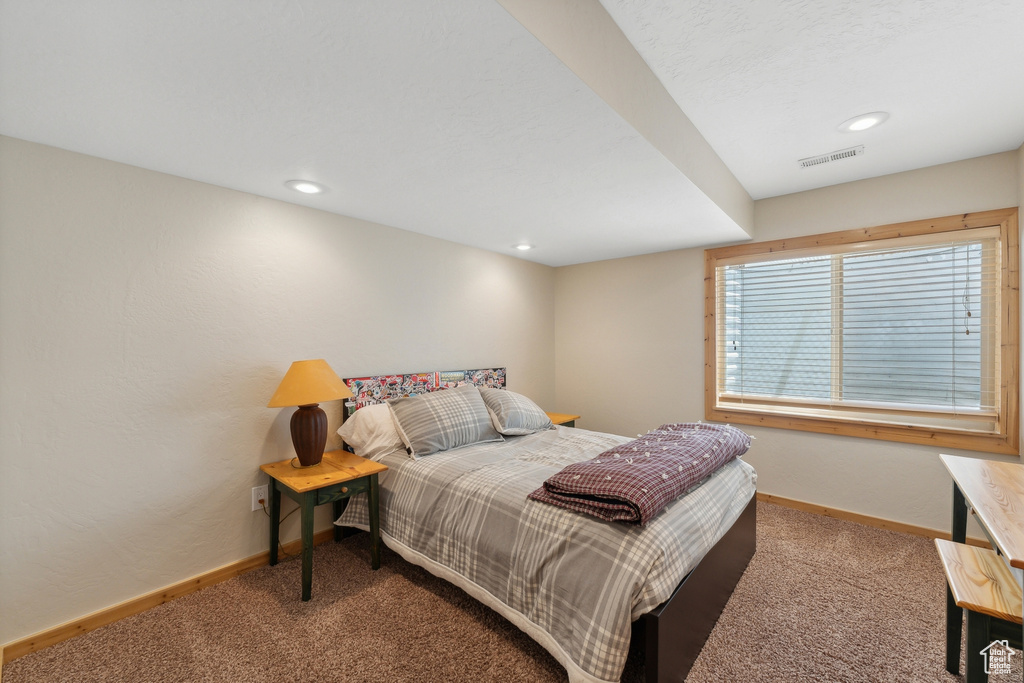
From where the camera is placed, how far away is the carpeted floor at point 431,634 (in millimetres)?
1643

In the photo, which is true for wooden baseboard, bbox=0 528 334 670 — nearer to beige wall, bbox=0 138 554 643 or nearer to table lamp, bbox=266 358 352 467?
beige wall, bbox=0 138 554 643

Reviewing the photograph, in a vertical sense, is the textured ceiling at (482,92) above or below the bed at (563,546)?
above

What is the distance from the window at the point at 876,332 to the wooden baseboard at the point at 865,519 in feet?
1.92

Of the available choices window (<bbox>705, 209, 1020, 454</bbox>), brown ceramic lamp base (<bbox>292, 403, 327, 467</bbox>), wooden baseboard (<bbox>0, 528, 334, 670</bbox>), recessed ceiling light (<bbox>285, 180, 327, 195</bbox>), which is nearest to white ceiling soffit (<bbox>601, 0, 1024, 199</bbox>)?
window (<bbox>705, 209, 1020, 454</bbox>)

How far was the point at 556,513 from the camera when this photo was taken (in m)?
1.75

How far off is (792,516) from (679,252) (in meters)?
2.31

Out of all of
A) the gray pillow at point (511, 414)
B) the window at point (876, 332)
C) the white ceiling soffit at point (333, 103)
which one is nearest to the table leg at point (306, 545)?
the gray pillow at point (511, 414)

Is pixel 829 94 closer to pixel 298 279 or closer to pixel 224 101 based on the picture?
pixel 224 101

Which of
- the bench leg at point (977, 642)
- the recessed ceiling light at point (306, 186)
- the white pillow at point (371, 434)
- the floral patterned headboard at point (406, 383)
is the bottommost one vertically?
the bench leg at point (977, 642)

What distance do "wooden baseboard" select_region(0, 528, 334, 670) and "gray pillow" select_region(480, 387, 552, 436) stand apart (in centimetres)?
149

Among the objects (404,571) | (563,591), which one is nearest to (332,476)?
(404,571)

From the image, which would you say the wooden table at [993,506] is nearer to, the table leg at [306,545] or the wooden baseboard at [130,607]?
the table leg at [306,545]

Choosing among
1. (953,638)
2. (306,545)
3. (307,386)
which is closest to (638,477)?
(953,638)

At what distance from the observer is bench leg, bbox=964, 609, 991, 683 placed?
128cm
